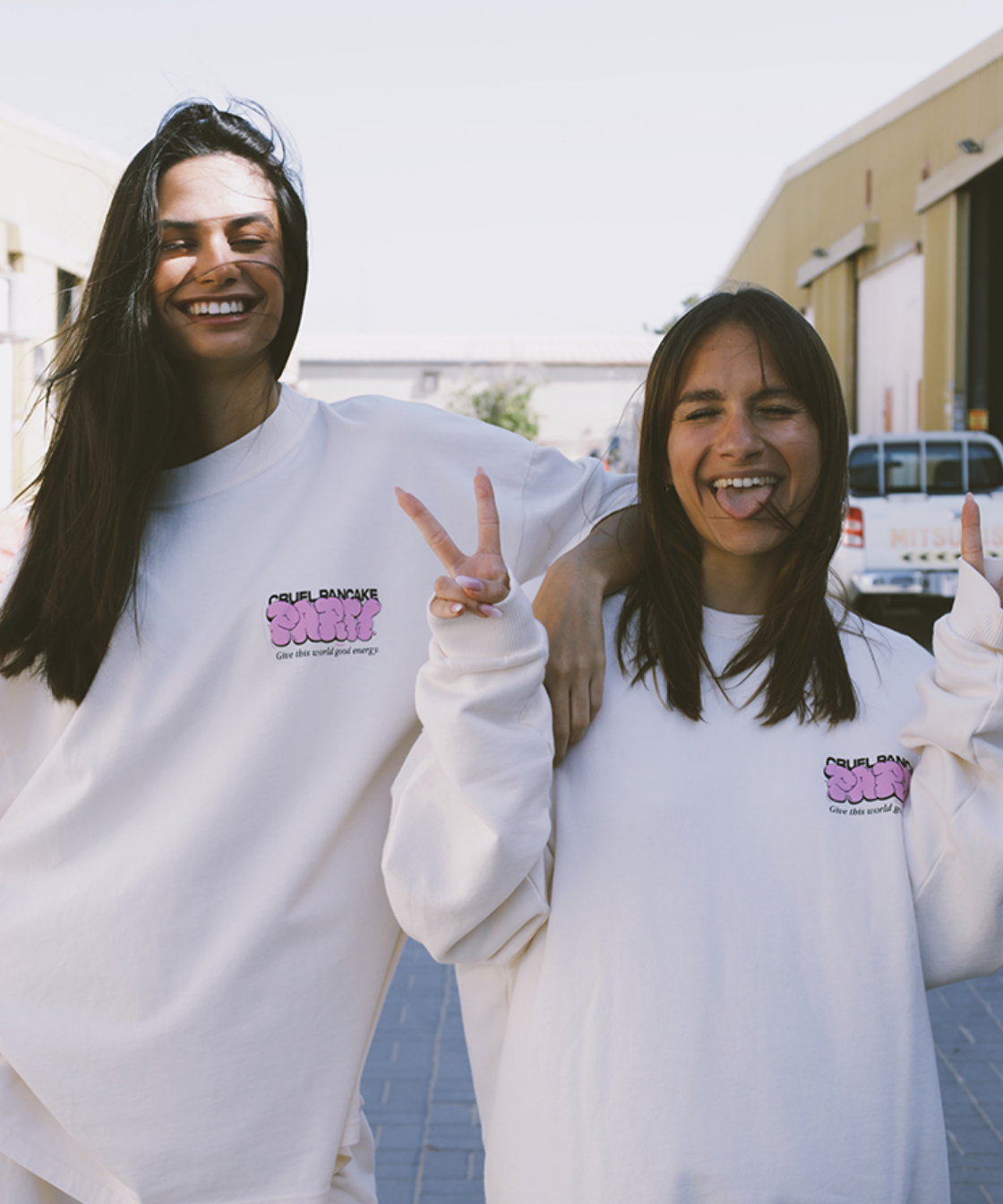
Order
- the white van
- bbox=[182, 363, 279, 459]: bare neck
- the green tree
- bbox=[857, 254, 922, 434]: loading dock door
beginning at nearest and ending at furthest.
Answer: bbox=[182, 363, 279, 459]: bare neck → the white van → bbox=[857, 254, 922, 434]: loading dock door → the green tree

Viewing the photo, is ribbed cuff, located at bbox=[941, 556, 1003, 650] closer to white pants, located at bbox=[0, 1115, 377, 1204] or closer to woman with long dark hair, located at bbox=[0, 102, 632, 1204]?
woman with long dark hair, located at bbox=[0, 102, 632, 1204]

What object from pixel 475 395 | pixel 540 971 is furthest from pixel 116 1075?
pixel 475 395

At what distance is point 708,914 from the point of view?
180 centimetres

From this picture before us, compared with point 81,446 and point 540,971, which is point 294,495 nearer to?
point 81,446

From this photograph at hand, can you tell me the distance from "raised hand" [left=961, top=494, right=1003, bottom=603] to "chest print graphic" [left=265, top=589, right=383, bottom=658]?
0.91 meters

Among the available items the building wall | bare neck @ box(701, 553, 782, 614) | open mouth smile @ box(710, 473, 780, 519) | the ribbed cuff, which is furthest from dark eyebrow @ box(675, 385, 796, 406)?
the building wall

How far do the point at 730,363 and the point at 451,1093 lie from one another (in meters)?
2.76

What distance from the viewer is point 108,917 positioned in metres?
1.98

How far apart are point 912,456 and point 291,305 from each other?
11.2 meters

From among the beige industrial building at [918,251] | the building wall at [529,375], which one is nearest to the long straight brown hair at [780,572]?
the beige industrial building at [918,251]

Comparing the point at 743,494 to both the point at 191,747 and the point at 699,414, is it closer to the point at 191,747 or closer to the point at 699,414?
the point at 699,414

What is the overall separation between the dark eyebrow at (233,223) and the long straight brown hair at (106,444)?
0.07 ft

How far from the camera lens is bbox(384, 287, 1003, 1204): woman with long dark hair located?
1737 millimetres

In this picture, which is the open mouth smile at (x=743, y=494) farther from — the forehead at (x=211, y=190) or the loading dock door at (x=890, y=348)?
the loading dock door at (x=890, y=348)
